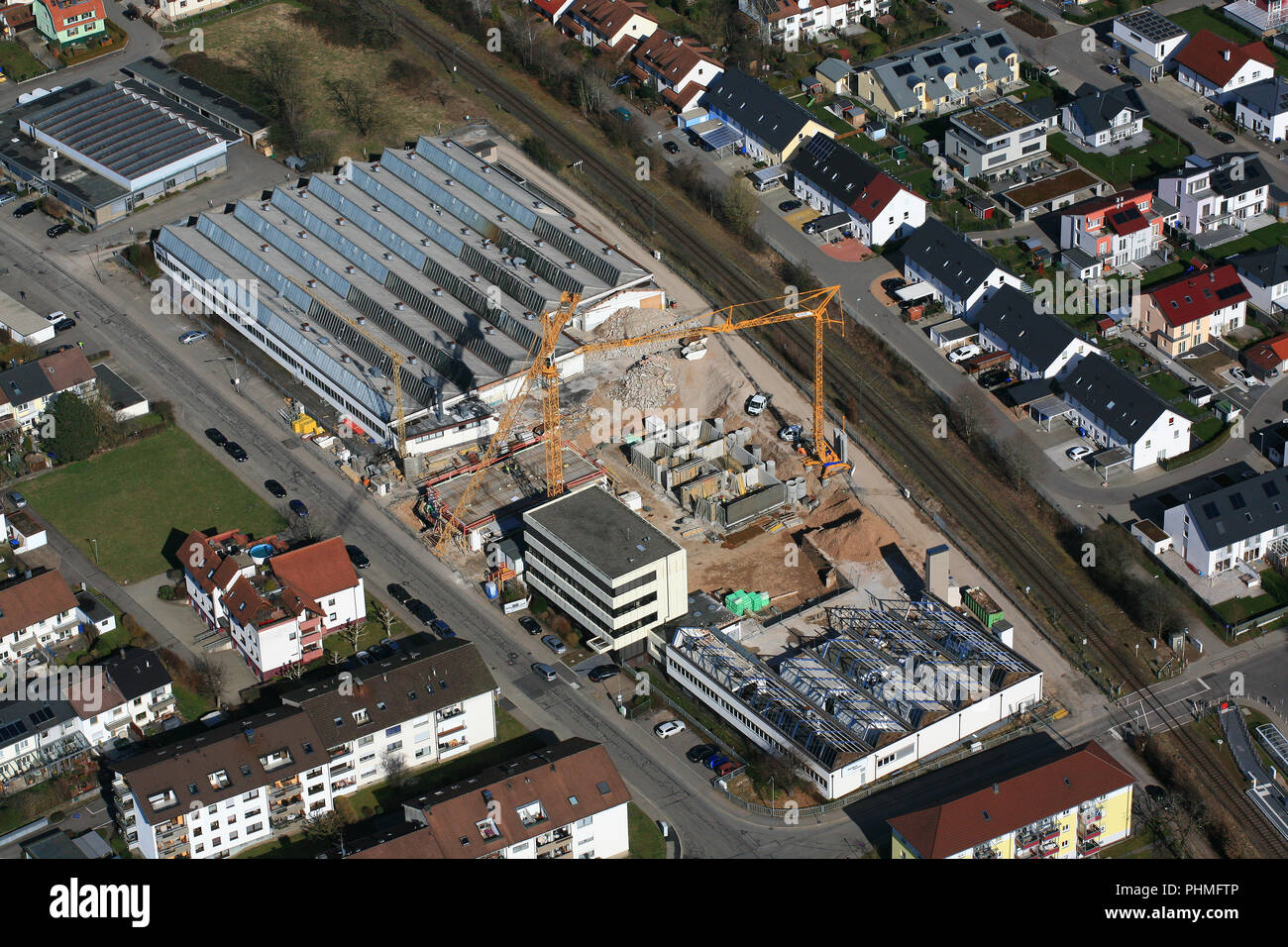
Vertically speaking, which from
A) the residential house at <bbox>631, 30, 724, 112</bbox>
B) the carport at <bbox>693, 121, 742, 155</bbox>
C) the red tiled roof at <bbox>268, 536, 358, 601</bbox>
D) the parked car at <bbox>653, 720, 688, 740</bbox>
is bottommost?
the parked car at <bbox>653, 720, 688, 740</bbox>

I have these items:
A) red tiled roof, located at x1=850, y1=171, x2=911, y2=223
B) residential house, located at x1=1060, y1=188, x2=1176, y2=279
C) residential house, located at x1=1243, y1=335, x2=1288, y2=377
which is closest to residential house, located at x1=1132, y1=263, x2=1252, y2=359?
residential house, located at x1=1243, y1=335, x2=1288, y2=377

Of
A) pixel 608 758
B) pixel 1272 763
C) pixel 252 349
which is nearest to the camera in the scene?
pixel 608 758

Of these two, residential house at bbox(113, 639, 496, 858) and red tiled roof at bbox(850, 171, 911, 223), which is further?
red tiled roof at bbox(850, 171, 911, 223)

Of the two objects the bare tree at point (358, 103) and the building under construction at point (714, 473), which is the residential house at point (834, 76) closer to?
the bare tree at point (358, 103)

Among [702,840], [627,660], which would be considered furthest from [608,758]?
[627,660]

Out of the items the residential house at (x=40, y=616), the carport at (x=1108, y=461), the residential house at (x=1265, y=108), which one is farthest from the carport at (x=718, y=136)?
the residential house at (x=40, y=616)

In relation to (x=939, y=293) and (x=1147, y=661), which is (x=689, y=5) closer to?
(x=939, y=293)

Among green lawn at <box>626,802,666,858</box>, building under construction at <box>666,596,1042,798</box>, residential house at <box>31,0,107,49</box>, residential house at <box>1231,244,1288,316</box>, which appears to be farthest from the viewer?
residential house at <box>31,0,107,49</box>

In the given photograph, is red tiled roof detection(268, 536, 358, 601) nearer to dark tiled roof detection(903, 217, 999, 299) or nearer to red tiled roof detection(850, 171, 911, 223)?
dark tiled roof detection(903, 217, 999, 299)
